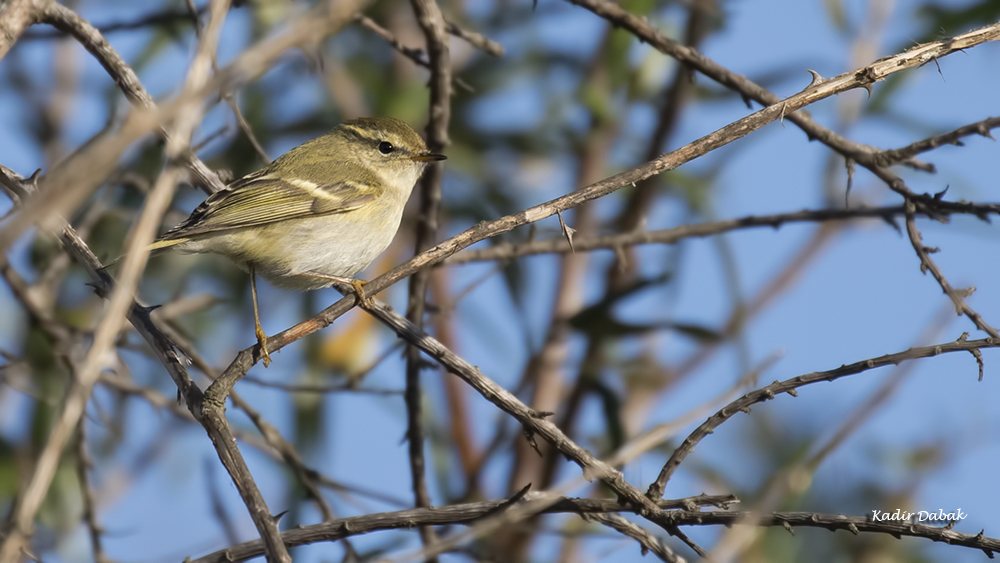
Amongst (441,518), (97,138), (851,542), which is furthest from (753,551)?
(97,138)

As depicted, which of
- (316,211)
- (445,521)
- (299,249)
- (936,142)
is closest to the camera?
(445,521)

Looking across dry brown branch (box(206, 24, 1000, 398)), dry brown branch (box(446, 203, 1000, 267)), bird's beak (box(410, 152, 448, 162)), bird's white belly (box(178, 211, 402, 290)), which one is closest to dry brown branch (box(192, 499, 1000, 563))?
dry brown branch (box(206, 24, 1000, 398))

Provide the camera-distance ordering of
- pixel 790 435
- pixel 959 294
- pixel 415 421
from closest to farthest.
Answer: pixel 959 294
pixel 415 421
pixel 790 435

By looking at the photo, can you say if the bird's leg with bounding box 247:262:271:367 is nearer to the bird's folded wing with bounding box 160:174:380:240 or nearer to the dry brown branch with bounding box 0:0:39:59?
the bird's folded wing with bounding box 160:174:380:240

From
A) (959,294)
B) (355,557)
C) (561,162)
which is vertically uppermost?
(561,162)

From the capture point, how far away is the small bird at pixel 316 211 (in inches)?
114

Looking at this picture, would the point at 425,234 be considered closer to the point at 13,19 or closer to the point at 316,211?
the point at 316,211

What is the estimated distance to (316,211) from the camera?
3.19m

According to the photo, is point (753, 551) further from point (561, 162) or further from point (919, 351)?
point (561, 162)

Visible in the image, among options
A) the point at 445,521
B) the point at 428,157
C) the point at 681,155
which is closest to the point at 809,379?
the point at 681,155

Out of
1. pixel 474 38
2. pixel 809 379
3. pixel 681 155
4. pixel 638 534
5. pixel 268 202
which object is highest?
pixel 474 38

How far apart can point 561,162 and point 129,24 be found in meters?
2.18

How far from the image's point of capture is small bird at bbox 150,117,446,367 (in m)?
2.89

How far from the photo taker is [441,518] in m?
1.85
